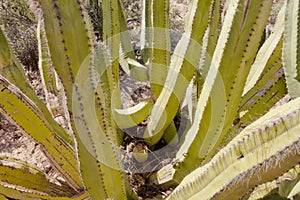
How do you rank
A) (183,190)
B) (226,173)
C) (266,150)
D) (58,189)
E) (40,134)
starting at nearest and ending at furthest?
(266,150) < (226,173) < (183,190) < (40,134) < (58,189)

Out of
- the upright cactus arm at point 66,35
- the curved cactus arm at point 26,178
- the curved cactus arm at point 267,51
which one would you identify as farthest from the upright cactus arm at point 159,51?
the upright cactus arm at point 66,35

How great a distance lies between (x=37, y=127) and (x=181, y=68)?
775 millimetres

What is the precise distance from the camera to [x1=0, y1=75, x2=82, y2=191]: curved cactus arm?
1400 millimetres

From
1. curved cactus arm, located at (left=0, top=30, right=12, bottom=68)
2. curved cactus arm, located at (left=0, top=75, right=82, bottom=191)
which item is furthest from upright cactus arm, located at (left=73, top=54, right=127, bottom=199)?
curved cactus arm, located at (left=0, top=30, right=12, bottom=68)

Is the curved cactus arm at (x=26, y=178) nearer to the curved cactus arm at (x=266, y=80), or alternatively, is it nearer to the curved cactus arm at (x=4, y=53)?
the curved cactus arm at (x=4, y=53)

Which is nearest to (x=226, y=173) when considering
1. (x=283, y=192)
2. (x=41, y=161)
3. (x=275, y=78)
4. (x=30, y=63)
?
(x=283, y=192)

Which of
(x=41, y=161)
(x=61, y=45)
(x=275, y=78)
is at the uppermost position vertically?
(x=61, y=45)

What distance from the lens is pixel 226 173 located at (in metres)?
1.00

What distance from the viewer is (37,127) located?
1.55 m

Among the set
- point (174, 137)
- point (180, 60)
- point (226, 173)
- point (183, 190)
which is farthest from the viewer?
point (174, 137)

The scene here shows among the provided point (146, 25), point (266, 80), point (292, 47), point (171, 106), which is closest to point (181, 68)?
point (171, 106)

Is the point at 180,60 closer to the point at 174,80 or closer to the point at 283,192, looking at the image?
the point at 174,80

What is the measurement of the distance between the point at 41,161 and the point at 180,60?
1103mm

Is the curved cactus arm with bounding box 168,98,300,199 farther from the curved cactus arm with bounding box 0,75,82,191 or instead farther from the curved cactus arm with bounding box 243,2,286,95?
the curved cactus arm with bounding box 243,2,286,95
